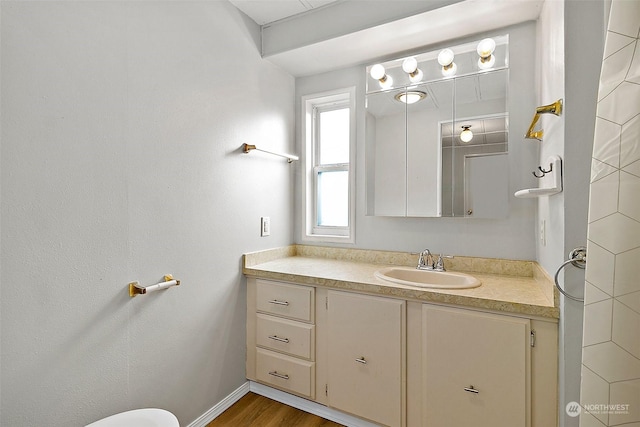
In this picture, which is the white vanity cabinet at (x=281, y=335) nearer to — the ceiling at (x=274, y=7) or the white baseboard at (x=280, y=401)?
the white baseboard at (x=280, y=401)

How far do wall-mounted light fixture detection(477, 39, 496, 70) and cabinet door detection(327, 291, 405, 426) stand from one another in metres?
1.44

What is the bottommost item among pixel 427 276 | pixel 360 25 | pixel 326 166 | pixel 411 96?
pixel 427 276

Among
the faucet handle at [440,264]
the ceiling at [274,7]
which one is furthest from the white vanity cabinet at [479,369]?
the ceiling at [274,7]

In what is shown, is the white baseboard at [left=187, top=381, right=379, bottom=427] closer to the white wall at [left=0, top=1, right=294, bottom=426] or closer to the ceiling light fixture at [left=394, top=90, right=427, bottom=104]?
the white wall at [left=0, top=1, right=294, bottom=426]

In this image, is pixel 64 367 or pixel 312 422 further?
pixel 312 422

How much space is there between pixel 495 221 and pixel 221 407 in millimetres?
1926

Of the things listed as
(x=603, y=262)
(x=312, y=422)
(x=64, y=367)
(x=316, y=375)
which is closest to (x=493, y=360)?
(x=603, y=262)

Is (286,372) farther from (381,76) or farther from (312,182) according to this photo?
(381,76)

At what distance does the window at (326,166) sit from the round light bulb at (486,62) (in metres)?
0.88

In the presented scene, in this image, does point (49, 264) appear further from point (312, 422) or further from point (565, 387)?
point (565, 387)

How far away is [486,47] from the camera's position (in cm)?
178

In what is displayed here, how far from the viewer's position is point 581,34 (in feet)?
3.53

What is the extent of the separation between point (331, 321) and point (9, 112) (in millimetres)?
1566

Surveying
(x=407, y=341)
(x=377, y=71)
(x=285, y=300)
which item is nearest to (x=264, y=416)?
(x=285, y=300)
